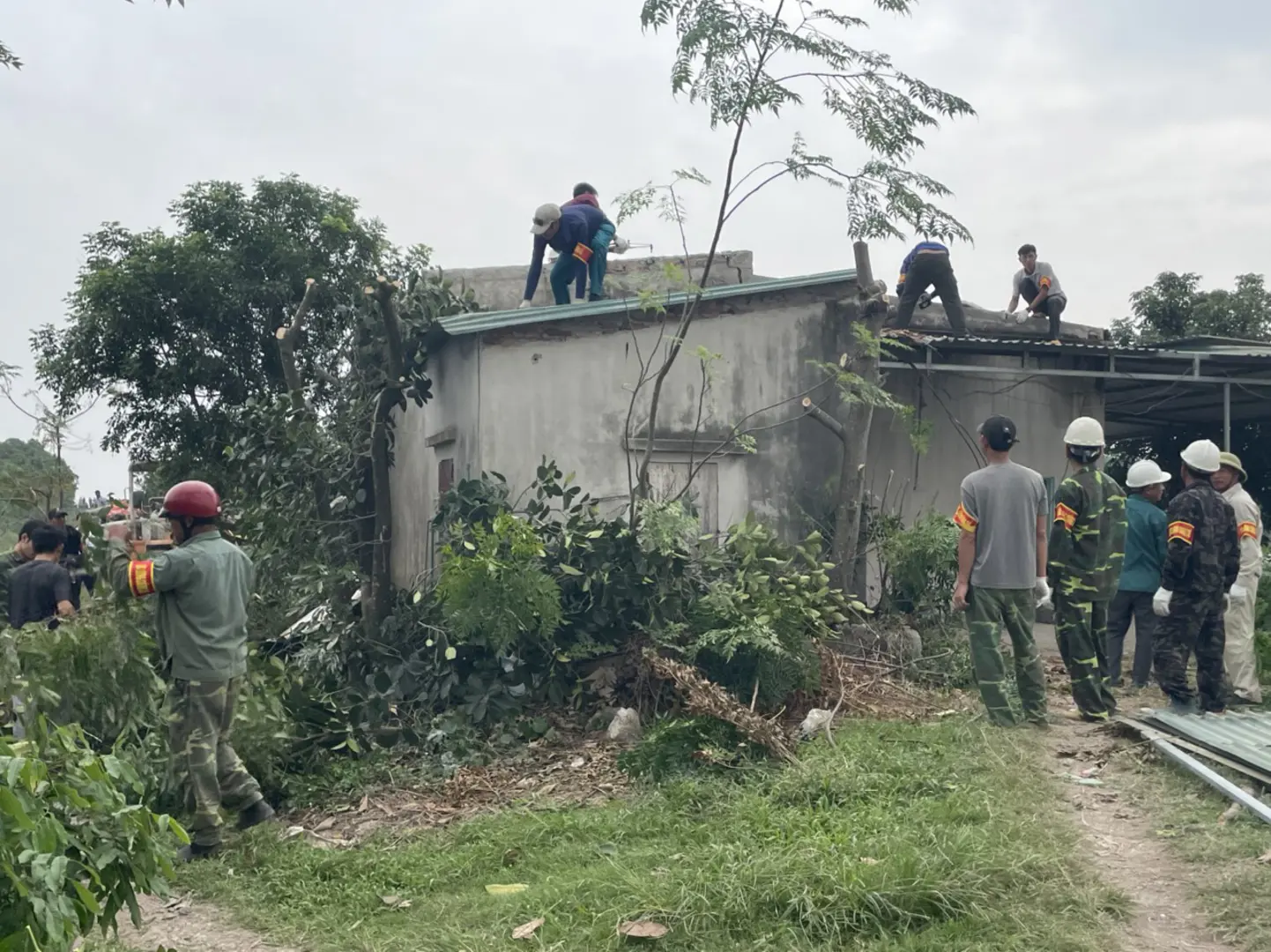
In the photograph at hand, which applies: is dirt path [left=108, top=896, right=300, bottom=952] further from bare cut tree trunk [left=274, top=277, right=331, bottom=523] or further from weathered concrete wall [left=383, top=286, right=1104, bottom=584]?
bare cut tree trunk [left=274, top=277, right=331, bottom=523]

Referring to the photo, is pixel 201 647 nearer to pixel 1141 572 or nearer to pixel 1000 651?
pixel 1000 651

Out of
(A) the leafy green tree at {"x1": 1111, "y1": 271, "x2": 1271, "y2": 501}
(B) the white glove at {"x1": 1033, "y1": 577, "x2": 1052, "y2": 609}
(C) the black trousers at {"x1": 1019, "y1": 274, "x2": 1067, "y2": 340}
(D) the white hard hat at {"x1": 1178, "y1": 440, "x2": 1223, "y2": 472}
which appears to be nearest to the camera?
(B) the white glove at {"x1": 1033, "y1": 577, "x2": 1052, "y2": 609}

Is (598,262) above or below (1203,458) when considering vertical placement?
above

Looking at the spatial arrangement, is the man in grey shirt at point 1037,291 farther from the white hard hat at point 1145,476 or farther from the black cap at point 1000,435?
the black cap at point 1000,435

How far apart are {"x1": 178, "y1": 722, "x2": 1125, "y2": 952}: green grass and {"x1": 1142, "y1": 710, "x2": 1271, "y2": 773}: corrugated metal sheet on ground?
0.87m

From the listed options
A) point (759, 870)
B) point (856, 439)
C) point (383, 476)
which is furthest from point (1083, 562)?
point (383, 476)

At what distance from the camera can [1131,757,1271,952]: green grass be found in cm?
399

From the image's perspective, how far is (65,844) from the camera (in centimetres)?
285

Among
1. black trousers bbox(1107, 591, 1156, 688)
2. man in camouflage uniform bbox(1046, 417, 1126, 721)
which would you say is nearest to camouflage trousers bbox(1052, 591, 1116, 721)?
man in camouflage uniform bbox(1046, 417, 1126, 721)

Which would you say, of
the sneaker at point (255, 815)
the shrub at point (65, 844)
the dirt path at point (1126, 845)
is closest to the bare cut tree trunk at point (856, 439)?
the dirt path at point (1126, 845)

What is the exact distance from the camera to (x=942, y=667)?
8.76 meters

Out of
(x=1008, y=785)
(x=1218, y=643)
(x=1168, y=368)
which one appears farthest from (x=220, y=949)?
(x=1168, y=368)

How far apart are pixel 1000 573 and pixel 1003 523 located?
29 cm

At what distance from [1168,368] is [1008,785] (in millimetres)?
8421
